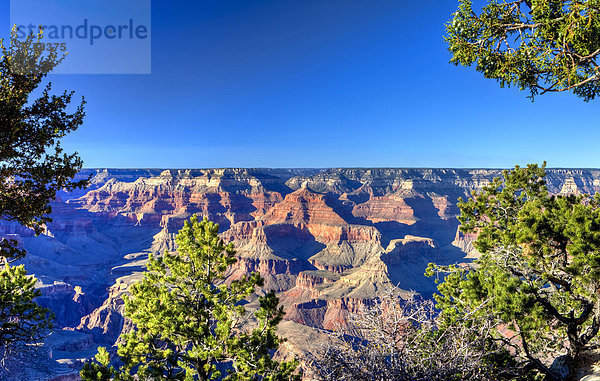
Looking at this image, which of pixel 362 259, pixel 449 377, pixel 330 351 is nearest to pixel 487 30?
pixel 449 377

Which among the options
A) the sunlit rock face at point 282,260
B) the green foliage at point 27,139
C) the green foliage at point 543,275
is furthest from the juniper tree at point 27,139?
the sunlit rock face at point 282,260

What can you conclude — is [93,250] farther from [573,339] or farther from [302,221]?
[573,339]

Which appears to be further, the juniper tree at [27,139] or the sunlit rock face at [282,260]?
the sunlit rock face at [282,260]

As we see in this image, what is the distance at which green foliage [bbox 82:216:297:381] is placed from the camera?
1021 centimetres

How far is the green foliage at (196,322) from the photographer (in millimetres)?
10211

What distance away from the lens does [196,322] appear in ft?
36.7

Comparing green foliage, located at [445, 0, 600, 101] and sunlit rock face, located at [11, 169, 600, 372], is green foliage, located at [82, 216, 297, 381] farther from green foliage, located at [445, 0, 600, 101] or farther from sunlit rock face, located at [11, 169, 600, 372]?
sunlit rock face, located at [11, 169, 600, 372]

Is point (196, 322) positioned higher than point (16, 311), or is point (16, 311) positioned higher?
point (16, 311)

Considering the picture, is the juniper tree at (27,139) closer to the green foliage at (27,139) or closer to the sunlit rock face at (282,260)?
the green foliage at (27,139)

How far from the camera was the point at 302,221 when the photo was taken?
170875mm

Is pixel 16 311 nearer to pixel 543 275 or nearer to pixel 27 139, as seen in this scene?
pixel 27 139

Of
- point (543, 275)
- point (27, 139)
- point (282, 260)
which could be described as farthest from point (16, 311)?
point (282, 260)

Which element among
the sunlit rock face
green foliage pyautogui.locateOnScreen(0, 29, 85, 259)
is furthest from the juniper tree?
the sunlit rock face

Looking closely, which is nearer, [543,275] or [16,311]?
[543,275]
